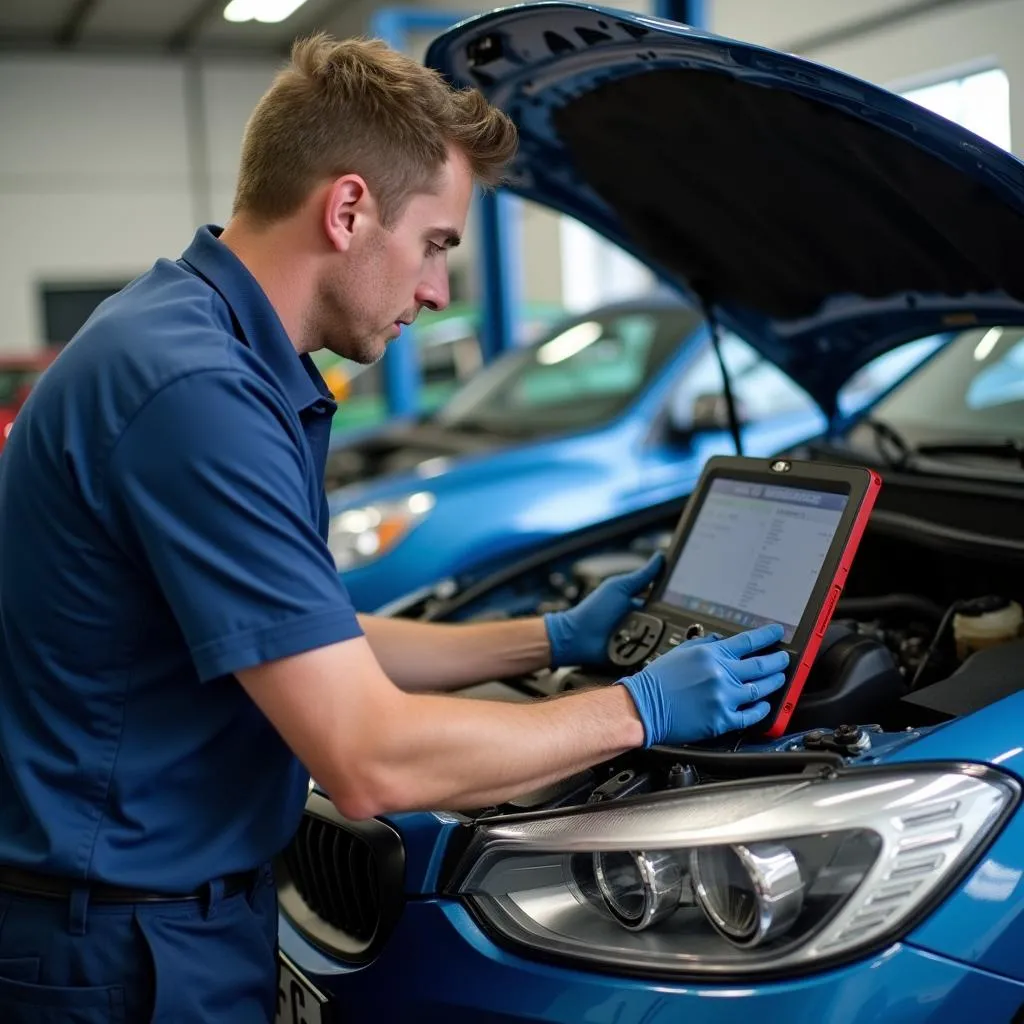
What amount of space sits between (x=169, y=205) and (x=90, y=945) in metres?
16.4

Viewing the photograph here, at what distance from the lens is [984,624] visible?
79.3 inches

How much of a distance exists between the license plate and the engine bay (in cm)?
37

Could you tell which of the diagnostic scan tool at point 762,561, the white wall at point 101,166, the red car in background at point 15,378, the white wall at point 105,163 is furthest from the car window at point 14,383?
the diagnostic scan tool at point 762,561

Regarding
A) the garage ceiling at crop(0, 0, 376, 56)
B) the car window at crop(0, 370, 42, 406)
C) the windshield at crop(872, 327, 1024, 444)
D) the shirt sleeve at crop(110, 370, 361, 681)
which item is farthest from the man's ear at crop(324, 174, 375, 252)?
the garage ceiling at crop(0, 0, 376, 56)

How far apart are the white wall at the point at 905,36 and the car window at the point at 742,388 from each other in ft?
5.10

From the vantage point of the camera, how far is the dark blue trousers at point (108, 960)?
151 cm

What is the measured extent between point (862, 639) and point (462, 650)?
2.26ft

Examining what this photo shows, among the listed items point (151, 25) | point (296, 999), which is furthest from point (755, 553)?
point (151, 25)

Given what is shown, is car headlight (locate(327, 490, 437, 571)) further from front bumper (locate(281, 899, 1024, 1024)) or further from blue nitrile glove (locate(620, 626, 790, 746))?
blue nitrile glove (locate(620, 626, 790, 746))

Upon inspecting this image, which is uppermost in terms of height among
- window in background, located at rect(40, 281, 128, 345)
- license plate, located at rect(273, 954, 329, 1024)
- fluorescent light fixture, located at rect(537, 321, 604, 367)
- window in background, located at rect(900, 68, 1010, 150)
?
window in background, located at rect(900, 68, 1010, 150)

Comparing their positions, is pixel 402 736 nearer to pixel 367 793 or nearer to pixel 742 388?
pixel 367 793

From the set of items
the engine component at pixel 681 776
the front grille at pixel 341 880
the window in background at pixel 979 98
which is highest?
the window in background at pixel 979 98

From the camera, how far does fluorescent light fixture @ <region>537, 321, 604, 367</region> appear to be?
526 cm

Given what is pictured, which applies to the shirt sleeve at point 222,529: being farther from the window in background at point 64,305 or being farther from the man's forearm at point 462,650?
the window in background at point 64,305
